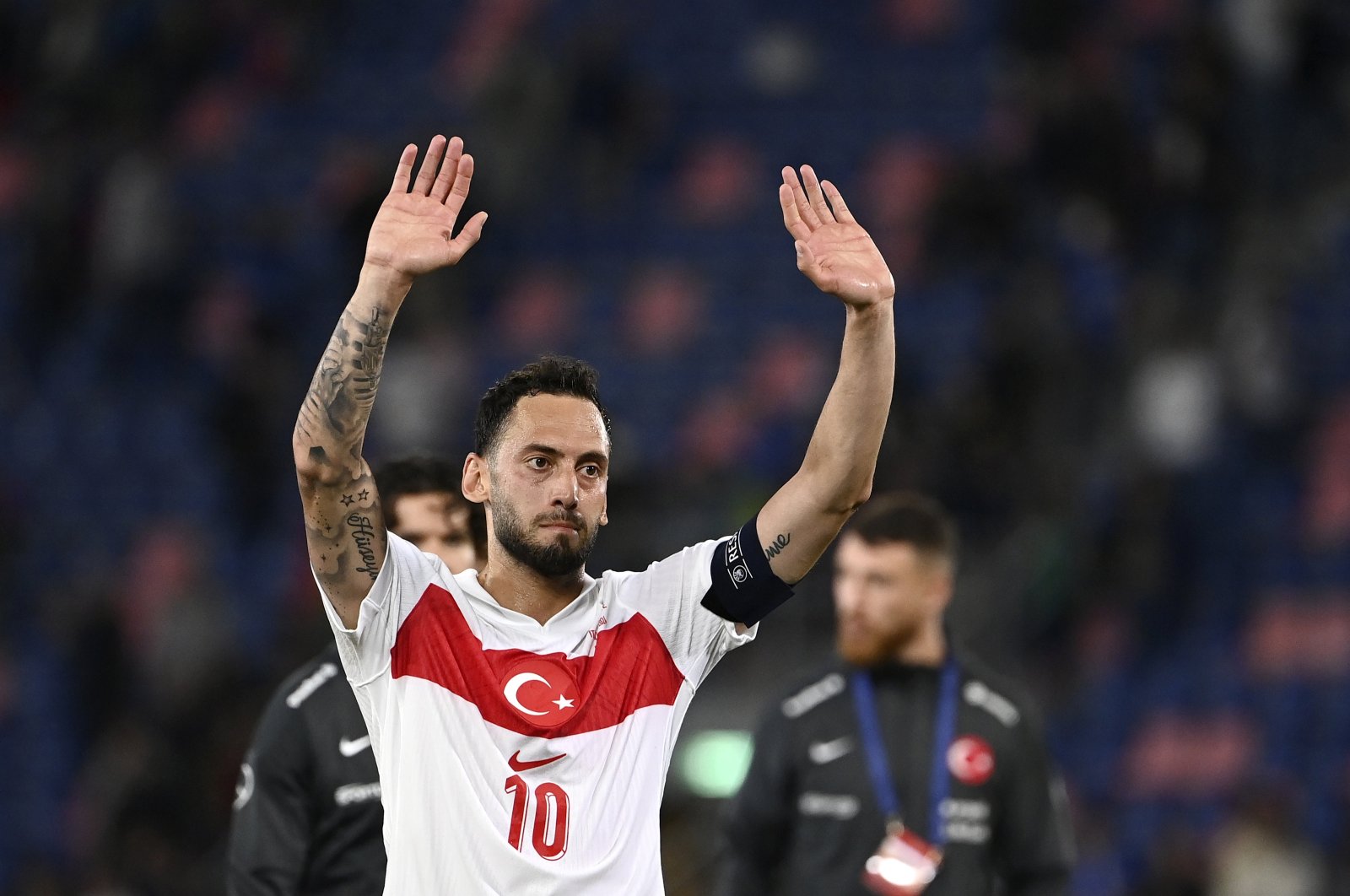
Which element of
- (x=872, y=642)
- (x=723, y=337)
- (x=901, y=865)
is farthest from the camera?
(x=723, y=337)

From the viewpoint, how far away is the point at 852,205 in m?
14.2

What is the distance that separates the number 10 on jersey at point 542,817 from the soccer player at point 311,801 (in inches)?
44.3

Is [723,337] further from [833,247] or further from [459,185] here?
[459,185]

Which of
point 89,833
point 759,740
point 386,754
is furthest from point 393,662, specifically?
point 89,833

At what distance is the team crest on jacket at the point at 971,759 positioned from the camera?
5832 millimetres

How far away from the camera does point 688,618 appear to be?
4090 mm

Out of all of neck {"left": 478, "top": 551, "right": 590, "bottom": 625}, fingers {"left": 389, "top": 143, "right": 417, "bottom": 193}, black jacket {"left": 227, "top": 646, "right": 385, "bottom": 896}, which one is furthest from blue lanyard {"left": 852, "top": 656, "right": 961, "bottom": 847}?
fingers {"left": 389, "top": 143, "right": 417, "bottom": 193}

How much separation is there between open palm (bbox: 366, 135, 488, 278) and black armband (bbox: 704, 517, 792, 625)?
829 millimetres

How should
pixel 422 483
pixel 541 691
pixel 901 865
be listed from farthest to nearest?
1. pixel 901 865
2. pixel 422 483
3. pixel 541 691

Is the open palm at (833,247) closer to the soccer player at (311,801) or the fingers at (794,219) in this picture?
the fingers at (794,219)

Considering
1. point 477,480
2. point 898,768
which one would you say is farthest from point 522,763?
A: point 898,768

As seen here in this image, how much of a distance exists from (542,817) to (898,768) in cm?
232

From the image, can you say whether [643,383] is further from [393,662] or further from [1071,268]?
[393,662]

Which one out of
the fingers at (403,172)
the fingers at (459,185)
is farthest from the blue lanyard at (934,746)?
the fingers at (403,172)
